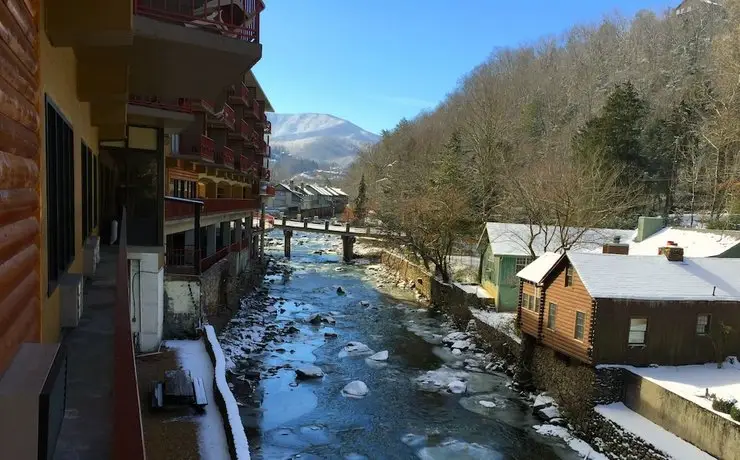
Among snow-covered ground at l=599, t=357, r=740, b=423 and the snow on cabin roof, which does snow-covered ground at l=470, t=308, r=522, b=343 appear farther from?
snow-covered ground at l=599, t=357, r=740, b=423

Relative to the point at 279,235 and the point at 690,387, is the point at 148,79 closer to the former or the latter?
the point at 690,387

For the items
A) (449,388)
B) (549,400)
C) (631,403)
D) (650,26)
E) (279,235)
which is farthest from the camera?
(279,235)

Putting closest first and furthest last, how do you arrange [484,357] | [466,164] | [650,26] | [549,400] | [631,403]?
[631,403] → [549,400] → [484,357] → [466,164] → [650,26]

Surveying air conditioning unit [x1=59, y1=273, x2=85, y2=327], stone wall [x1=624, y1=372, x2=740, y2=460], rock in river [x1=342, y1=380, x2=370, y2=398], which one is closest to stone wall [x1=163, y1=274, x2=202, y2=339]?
rock in river [x1=342, y1=380, x2=370, y2=398]

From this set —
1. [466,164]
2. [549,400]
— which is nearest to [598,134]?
[466,164]

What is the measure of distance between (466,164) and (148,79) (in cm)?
4262

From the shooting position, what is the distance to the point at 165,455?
1030cm

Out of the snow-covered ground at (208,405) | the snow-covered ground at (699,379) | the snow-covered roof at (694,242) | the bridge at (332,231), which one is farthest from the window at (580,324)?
the bridge at (332,231)

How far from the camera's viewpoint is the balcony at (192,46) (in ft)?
19.1

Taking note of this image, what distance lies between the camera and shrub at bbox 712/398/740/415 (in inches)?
539

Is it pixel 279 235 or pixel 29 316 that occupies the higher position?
pixel 29 316

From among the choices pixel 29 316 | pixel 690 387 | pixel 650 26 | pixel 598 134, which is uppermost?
pixel 650 26

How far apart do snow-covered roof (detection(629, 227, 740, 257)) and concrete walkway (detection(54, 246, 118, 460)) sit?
25.2m

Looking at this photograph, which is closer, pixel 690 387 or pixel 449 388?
pixel 690 387
